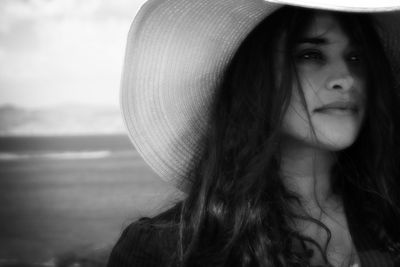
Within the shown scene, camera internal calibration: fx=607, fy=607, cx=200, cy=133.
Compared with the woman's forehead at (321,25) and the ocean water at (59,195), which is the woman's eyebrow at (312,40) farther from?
the ocean water at (59,195)

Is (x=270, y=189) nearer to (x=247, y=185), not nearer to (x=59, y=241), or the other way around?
(x=247, y=185)

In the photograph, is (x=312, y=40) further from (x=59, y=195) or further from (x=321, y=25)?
(x=59, y=195)

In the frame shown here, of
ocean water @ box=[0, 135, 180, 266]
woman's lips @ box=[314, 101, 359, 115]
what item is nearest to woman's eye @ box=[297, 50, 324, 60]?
woman's lips @ box=[314, 101, 359, 115]

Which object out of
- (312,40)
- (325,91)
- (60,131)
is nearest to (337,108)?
(325,91)

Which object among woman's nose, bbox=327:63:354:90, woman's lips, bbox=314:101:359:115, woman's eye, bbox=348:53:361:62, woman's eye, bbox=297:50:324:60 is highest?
woman's eye, bbox=297:50:324:60

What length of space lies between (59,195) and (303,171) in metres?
0.81

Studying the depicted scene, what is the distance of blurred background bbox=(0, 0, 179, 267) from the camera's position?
182 cm

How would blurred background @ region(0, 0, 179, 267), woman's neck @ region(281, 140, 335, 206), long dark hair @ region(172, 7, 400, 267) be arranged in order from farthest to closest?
blurred background @ region(0, 0, 179, 267) < woman's neck @ region(281, 140, 335, 206) < long dark hair @ region(172, 7, 400, 267)

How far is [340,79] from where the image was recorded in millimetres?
1308

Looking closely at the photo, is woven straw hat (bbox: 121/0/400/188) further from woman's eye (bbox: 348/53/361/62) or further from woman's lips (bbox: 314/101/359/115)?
woman's lips (bbox: 314/101/359/115)

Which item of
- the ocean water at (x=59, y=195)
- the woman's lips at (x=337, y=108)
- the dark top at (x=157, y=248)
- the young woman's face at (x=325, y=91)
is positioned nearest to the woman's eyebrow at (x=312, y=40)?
the young woman's face at (x=325, y=91)

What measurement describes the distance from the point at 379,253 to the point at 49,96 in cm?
107

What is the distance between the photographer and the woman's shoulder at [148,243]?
133 centimetres

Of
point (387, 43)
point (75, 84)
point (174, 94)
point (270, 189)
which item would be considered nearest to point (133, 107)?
point (174, 94)
